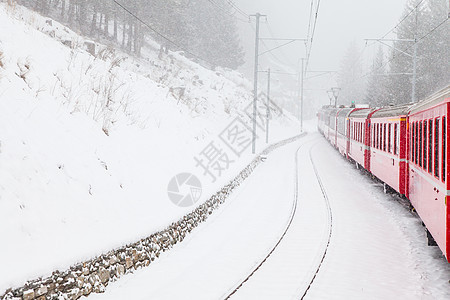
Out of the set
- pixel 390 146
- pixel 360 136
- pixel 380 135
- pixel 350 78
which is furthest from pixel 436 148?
pixel 350 78

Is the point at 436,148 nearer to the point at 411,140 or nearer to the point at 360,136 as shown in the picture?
the point at 411,140

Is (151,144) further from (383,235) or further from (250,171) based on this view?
(250,171)

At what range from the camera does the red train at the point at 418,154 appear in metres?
7.66

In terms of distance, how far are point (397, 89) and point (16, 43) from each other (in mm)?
42864

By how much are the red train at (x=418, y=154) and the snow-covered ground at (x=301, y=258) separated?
2.73 feet

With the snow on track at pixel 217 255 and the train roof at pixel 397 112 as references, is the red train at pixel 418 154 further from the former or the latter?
the snow on track at pixel 217 255

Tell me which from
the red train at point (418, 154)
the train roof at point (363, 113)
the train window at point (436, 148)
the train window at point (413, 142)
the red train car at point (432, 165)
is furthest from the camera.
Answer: the train roof at point (363, 113)

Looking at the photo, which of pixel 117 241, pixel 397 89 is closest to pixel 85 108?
pixel 117 241

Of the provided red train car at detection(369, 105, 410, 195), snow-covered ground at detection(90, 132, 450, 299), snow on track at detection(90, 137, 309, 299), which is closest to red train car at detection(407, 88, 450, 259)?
snow-covered ground at detection(90, 132, 450, 299)

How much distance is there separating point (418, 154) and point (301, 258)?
3.96 m

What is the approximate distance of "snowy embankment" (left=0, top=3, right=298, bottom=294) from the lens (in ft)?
23.1

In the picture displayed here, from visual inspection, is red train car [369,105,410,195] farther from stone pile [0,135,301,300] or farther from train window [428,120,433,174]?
stone pile [0,135,301,300]

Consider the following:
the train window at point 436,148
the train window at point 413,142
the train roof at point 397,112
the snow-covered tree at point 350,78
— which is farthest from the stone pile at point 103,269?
the snow-covered tree at point 350,78

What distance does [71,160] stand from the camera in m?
9.19
